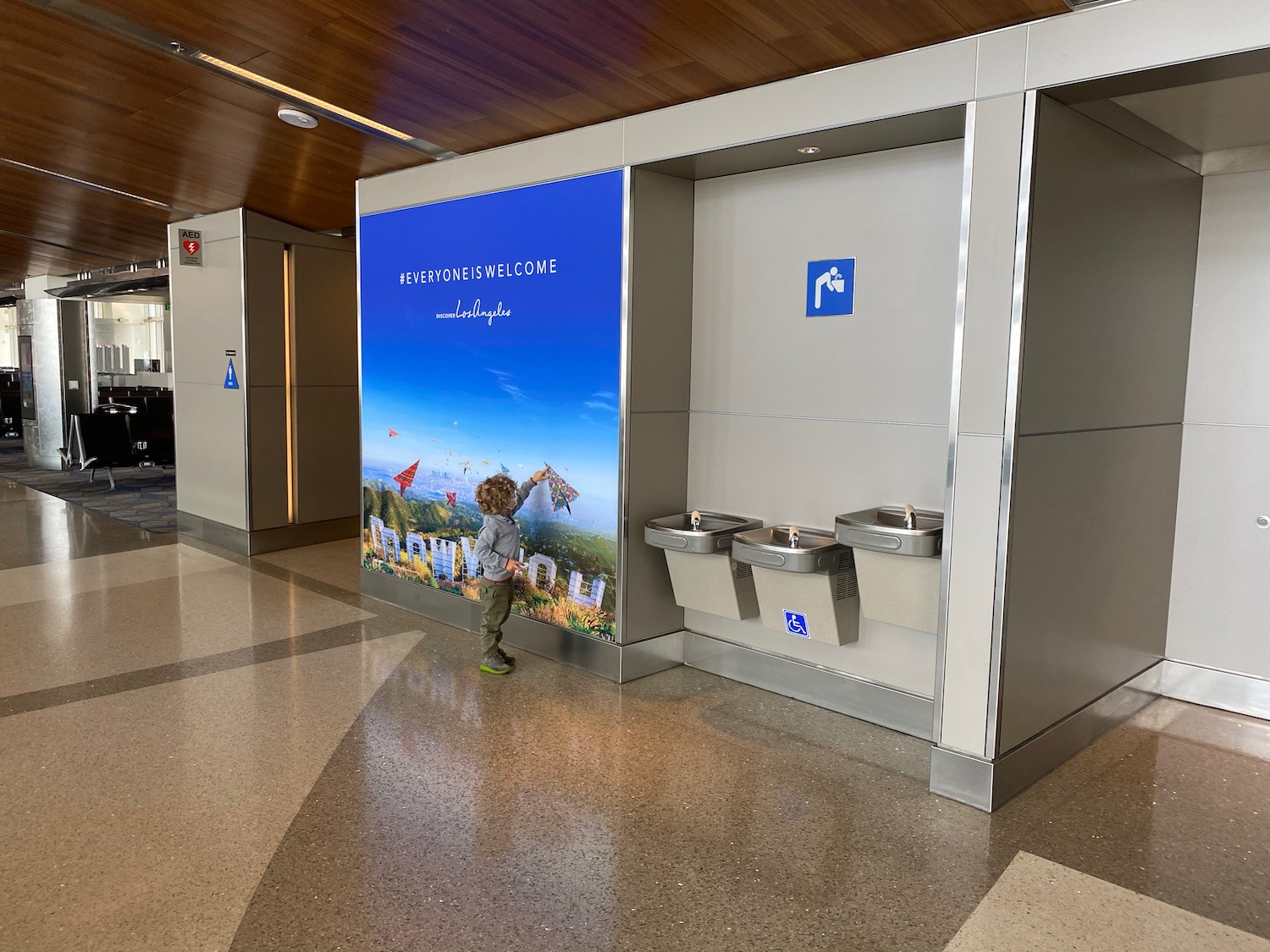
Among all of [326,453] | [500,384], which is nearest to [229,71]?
[500,384]

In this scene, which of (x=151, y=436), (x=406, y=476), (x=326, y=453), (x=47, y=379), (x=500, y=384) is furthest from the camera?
(x=47, y=379)

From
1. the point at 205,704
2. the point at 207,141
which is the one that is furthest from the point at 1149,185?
the point at 207,141

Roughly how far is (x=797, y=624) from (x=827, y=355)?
1.35 metres

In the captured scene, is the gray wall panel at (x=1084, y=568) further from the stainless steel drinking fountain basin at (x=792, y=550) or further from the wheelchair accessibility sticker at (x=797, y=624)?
the wheelchair accessibility sticker at (x=797, y=624)

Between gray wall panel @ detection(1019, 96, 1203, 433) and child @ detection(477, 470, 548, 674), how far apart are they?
278 cm

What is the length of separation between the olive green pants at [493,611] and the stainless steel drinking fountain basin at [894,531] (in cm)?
199

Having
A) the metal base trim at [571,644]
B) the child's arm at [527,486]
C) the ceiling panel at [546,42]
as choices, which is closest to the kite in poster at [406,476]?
the metal base trim at [571,644]

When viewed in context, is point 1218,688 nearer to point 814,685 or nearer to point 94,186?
point 814,685

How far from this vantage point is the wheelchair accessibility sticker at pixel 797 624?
14.6 feet

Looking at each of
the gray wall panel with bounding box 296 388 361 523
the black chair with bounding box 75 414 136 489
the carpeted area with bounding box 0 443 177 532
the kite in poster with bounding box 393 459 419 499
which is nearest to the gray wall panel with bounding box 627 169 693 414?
the kite in poster with bounding box 393 459 419 499

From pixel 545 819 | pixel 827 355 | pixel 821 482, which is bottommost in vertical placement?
pixel 545 819

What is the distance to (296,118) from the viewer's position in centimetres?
537

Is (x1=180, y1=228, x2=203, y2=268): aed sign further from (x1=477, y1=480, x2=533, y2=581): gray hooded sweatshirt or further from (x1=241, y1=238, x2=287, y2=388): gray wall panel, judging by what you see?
(x1=477, y1=480, x2=533, y2=581): gray hooded sweatshirt

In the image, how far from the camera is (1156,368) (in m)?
4.48
